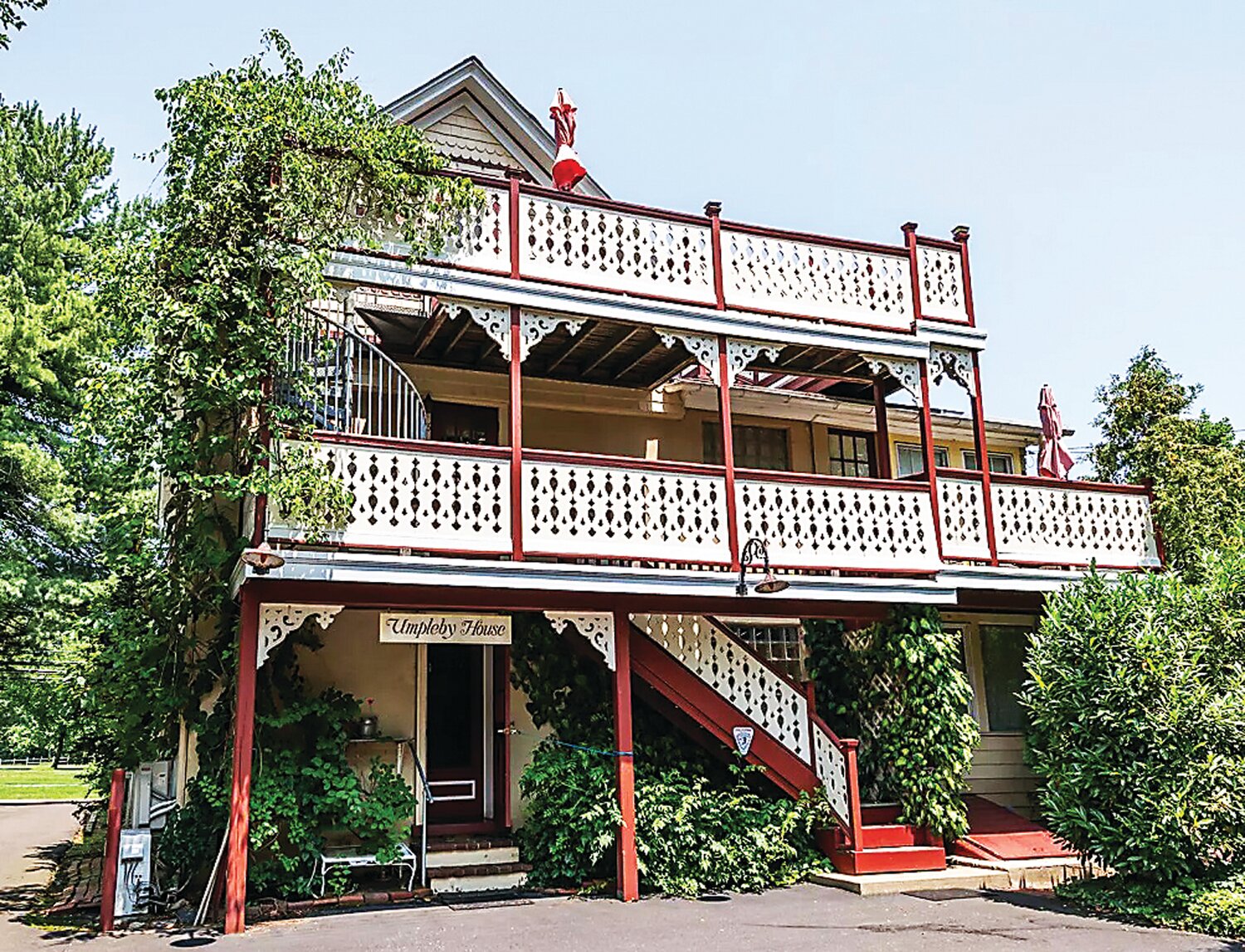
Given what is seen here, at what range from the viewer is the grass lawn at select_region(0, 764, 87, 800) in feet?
96.1

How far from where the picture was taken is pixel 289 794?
9.76 m

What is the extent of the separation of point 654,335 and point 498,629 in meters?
4.05

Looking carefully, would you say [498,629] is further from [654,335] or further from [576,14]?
[576,14]

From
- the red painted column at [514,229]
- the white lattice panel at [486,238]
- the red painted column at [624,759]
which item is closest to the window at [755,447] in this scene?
the red painted column at [624,759]

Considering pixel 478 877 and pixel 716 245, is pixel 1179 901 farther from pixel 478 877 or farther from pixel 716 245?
pixel 716 245

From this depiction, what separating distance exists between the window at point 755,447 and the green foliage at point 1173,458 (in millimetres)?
A: 4997

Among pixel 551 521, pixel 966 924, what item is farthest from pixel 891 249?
pixel 966 924

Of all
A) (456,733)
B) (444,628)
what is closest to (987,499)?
(444,628)

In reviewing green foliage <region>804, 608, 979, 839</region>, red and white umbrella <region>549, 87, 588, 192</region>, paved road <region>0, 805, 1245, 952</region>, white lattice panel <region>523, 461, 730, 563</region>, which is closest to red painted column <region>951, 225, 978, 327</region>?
green foliage <region>804, 608, 979, 839</region>

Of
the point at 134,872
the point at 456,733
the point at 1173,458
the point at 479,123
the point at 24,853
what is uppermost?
the point at 479,123

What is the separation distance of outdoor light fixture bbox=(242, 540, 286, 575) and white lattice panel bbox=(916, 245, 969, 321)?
326 inches

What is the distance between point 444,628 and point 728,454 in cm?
360

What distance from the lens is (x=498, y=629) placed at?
1080 centimetres

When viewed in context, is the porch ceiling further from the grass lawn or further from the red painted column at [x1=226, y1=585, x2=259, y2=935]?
the grass lawn
